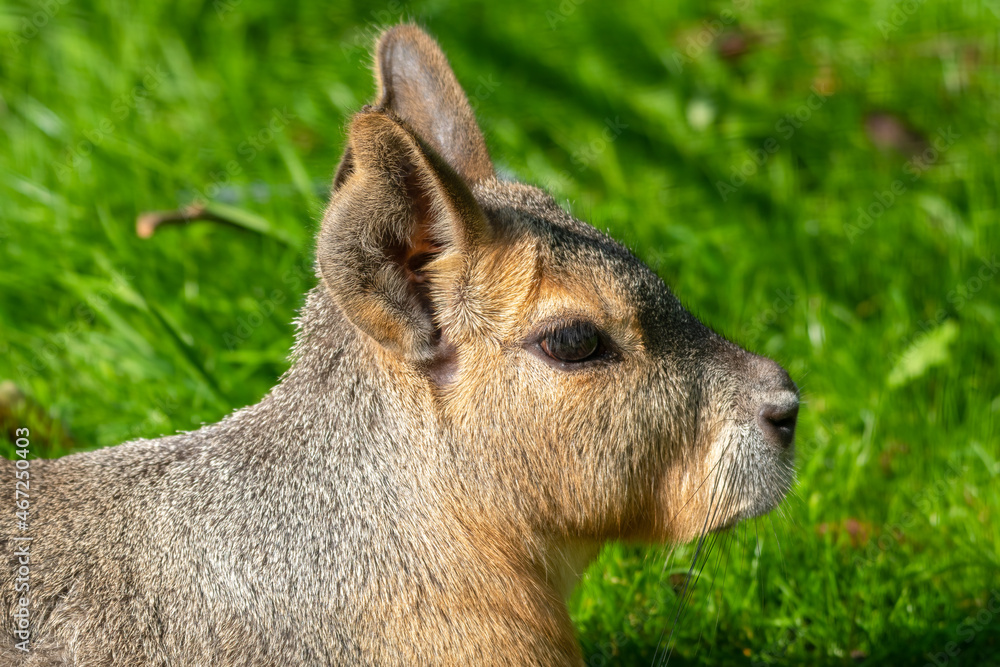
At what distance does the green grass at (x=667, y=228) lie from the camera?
11.5 ft

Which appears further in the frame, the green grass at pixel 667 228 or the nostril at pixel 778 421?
the green grass at pixel 667 228

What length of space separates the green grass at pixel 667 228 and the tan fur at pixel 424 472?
616 millimetres

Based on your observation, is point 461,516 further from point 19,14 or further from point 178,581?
point 19,14

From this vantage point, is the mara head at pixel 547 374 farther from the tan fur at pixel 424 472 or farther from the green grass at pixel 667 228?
the green grass at pixel 667 228

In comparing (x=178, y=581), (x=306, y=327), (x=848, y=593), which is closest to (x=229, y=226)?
(x=306, y=327)

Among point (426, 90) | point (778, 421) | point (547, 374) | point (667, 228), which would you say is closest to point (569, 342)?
point (547, 374)

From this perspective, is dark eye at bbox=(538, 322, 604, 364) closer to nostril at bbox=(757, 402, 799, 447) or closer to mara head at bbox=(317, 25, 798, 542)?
mara head at bbox=(317, 25, 798, 542)

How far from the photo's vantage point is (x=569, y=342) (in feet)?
8.23

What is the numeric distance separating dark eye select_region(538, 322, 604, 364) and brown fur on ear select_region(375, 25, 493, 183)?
0.73 m

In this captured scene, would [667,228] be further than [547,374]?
Yes

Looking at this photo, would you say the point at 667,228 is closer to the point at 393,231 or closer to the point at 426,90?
the point at 426,90

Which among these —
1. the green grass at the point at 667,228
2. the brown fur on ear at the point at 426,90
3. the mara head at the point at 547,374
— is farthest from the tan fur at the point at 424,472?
the green grass at the point at 667,228

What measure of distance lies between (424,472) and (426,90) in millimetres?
1085

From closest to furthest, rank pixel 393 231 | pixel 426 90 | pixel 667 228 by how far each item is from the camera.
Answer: pixel 393 231, pixel 426 90, pixel 667 228
